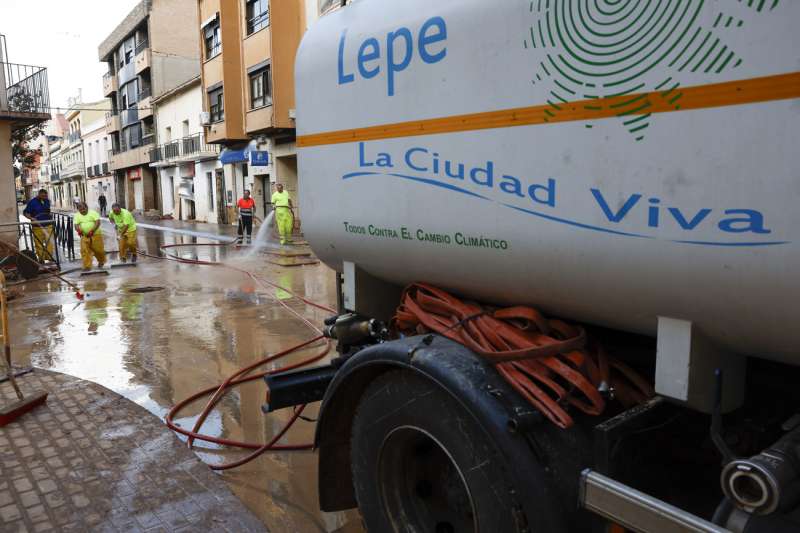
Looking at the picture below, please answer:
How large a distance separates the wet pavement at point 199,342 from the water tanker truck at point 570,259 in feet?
3.43

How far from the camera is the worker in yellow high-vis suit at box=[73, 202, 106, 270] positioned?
503 inches

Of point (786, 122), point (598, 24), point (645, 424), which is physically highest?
point (598, 24)

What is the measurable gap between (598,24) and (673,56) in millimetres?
276

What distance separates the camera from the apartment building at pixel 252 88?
73.7 feet

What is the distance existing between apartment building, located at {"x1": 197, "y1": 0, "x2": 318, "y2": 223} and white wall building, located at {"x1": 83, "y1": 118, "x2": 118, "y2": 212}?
26.6 metres

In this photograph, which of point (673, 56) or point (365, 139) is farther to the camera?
point (365, 139)

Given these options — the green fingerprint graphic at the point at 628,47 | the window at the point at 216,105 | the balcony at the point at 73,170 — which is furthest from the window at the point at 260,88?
the balcony at the point at 73,170

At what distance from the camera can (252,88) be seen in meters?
24.7

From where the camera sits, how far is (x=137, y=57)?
3997 centimetres

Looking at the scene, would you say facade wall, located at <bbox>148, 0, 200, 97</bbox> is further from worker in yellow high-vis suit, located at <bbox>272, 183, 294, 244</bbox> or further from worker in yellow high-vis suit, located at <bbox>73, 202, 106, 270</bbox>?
worker in yellow high-vis suit, located at <bbox>73, 202, 106, 270</bbox>

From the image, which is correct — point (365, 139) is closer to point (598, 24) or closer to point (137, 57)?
point (598, 24)

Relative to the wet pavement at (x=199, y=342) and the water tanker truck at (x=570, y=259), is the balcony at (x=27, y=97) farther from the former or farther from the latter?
the water tanker truck at (x=570, y=259)

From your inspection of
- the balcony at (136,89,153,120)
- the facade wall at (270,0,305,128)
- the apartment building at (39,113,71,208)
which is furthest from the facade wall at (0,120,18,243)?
the apartment building at (39,113,71,208)

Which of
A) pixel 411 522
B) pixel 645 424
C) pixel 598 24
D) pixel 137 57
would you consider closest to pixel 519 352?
pixel 645 424
